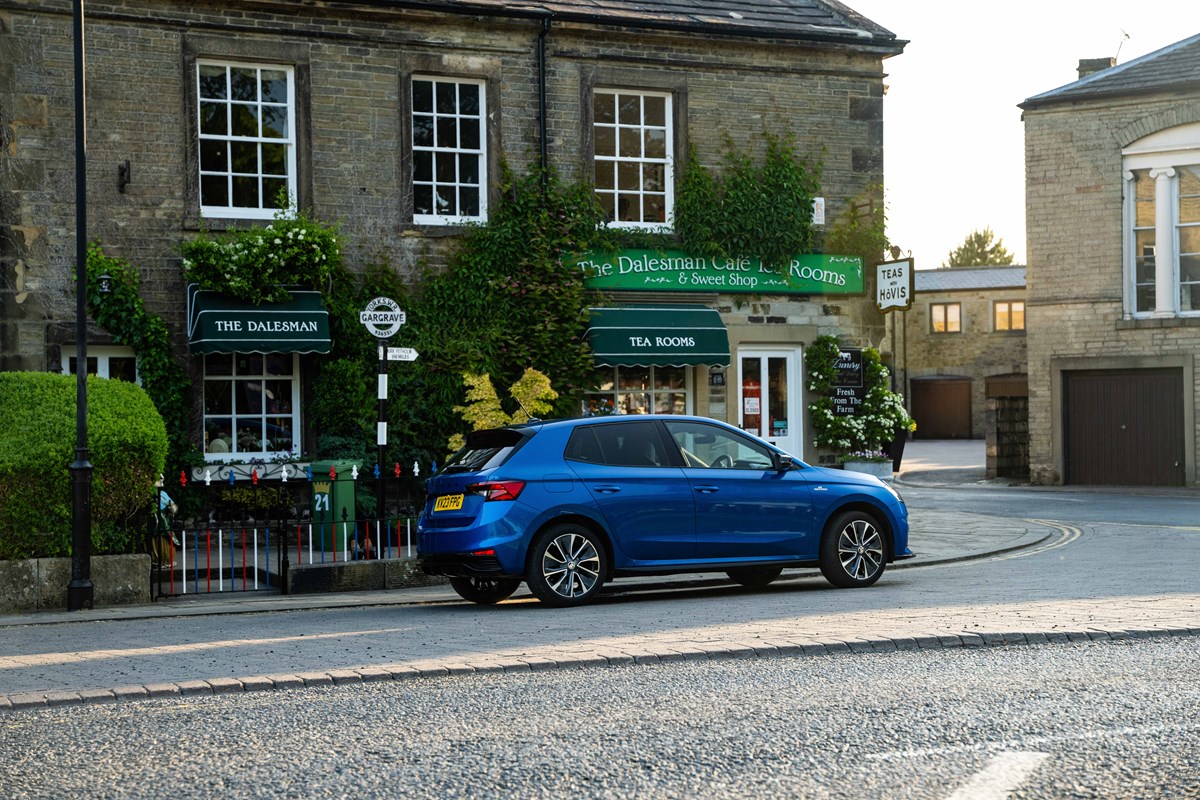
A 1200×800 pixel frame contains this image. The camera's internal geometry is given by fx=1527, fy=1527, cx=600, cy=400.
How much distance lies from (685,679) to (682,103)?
46.8ft

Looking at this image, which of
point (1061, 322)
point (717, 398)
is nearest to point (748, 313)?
point (717, 398)

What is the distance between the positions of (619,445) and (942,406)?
53.0 meters

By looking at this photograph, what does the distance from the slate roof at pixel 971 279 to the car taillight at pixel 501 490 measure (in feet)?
174

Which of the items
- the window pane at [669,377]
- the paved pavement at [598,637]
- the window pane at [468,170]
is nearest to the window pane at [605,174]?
the window pane at [468,170]

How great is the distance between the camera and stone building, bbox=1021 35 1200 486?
30047 mm

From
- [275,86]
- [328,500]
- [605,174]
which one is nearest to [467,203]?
[605,174]

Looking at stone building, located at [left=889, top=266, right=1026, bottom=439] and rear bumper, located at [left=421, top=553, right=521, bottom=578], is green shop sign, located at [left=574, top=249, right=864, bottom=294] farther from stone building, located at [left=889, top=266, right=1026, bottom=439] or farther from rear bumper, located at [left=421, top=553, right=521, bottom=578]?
stone building, located at [left=889, top=266, right=1026, bottom=439]

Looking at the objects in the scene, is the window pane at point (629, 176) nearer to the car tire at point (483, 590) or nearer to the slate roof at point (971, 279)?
the car tire at point (483, 590)

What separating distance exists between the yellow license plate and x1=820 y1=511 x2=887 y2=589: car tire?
325 centimetres

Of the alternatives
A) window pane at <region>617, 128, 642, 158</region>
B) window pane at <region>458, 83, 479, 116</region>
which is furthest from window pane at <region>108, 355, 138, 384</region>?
window pane at <region>617, 128, 642, 158</region>

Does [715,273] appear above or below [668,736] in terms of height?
above

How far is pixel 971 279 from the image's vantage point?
215 feet

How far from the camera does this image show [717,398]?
70.8ft

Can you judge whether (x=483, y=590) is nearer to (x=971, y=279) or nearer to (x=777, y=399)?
(x=777, y=399)
